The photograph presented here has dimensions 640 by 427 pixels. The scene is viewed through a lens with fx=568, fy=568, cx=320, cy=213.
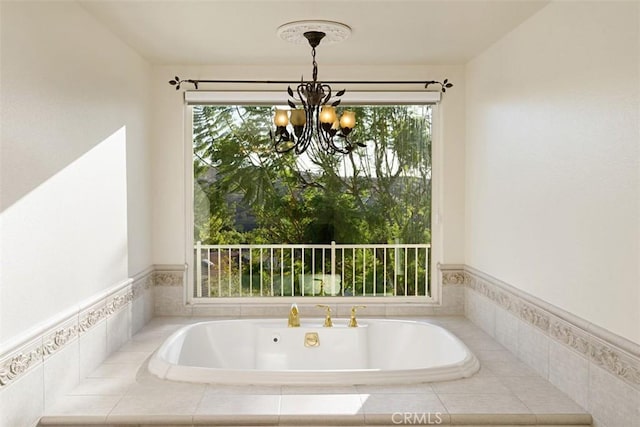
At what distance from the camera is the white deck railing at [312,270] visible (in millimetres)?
4352

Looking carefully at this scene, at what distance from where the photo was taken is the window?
4.30 m

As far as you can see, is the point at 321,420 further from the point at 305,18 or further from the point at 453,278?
the point at 453,278

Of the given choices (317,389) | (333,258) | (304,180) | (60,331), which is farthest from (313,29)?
(60,331)

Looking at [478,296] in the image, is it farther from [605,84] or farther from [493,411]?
[605,84]

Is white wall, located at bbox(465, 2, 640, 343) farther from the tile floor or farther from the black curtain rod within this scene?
the tile floor

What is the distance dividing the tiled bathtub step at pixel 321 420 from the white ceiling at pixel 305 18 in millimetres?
1945

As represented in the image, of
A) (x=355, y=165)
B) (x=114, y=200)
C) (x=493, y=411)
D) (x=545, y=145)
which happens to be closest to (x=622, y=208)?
(x=545, y=145)

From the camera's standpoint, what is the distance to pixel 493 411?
2432 millimetres

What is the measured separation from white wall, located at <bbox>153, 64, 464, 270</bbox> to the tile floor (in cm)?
142

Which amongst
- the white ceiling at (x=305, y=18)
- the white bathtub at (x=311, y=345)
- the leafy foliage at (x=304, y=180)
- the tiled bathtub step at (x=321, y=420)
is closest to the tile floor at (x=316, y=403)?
the tiled bathtub step at (x=321, y=420)

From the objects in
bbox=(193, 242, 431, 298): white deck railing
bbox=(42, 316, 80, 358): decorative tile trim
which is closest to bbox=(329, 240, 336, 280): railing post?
bbox=(193, 242, 431, 298): white deck railing

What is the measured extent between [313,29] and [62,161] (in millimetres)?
1516

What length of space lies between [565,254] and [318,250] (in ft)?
6.83

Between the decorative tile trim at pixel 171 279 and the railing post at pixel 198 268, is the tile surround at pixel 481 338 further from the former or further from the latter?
the railing post at pixel 198 268
